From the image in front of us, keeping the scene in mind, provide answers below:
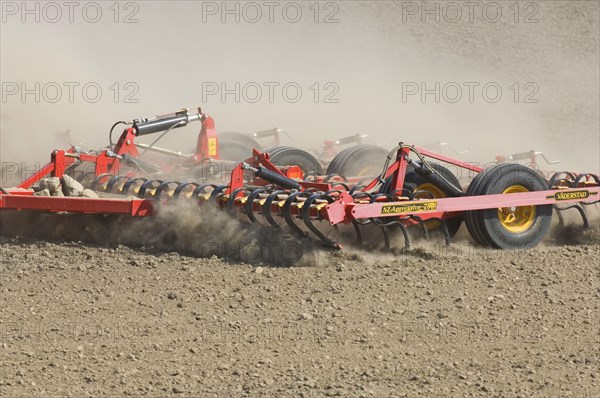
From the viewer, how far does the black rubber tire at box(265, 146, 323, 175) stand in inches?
397

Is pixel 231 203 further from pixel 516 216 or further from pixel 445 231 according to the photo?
pixel 516 216

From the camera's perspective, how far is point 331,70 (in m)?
23.8

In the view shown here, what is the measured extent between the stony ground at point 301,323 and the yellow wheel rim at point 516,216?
323 millimetres

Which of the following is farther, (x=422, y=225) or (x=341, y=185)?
(x=341, y=185)

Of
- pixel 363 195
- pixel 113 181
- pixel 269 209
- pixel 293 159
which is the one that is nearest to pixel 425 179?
pixel 363 195

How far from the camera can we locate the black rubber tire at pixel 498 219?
7918mm

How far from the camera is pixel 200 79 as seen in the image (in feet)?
68.9

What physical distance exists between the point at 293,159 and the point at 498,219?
288 cm

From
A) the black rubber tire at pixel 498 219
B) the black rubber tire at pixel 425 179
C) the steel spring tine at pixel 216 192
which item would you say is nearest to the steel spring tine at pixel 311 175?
the black rubber tire at pixel 425 179

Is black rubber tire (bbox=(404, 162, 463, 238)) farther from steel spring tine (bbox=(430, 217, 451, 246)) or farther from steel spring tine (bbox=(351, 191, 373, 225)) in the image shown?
steel spring tine (bbox=(351, 191, 373, 225))

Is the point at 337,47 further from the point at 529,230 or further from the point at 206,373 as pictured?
the point at 206,373

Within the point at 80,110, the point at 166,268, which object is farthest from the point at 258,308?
the point at 80,110

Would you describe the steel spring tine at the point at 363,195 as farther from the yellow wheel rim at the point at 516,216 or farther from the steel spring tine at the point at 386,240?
the yellow wheel rim at the point at 516,216

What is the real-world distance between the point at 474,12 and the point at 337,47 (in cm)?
529
